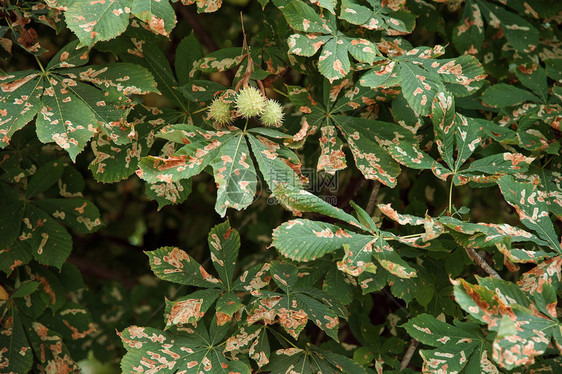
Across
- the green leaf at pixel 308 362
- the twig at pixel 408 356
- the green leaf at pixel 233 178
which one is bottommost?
the twig at pixel 408 356

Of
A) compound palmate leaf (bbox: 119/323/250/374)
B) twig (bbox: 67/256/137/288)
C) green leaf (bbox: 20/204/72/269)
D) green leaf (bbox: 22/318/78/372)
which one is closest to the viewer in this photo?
compound palmate leaf (bbox: 119/323/250/374)

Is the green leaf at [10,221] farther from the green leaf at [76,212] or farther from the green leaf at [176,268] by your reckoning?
the green leaf at [176,268]

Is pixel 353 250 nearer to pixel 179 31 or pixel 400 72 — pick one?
pixel 400 72

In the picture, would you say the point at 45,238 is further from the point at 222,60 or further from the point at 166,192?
the point at 222,60

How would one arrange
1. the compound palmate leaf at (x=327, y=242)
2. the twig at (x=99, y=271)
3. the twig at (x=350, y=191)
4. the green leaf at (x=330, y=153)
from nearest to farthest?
the compound palmate leaf at (x=327, y=242) < the green leaf at (x=330, y=153) < the twig at (x=350, y=191) < the twig at (x=99, y=271)

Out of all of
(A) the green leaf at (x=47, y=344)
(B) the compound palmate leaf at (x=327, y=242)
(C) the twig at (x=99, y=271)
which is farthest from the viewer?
(C) the twig at (x=99, y=271)

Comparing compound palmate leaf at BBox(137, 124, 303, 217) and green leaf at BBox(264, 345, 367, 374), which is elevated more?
compound palmate leaf at BBox(137, 124, 303, 217)

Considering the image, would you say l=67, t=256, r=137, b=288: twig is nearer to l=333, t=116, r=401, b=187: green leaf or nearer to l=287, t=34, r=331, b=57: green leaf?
l=333, t=116, r=401, b=187: green leaf

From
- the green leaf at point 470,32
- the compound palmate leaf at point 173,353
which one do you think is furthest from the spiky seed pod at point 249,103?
the green leaf at point 470,32

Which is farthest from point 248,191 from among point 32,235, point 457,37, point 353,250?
point 457,37

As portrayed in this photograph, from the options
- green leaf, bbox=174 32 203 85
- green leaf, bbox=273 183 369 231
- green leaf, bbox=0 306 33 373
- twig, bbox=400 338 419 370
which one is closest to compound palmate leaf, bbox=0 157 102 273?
green leaf, bbox=0 306 33 373
